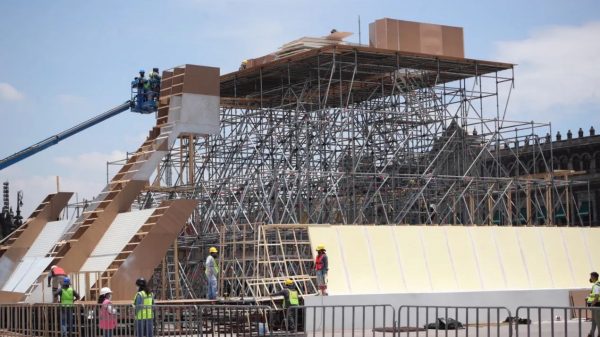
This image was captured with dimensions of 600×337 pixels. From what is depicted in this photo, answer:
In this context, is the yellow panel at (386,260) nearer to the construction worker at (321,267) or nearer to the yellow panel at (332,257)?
the yellow panel at (332,257)

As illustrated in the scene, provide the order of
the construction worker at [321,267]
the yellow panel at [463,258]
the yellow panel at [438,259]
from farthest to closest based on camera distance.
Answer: the yellow panel at [463,258] < the yellow panel at [438,259] < the construction worker at [321,267]

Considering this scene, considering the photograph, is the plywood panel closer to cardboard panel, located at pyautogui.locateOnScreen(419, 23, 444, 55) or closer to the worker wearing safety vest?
cardboard panel, located at pyautogui.locateOnScreen(419, 23, 444, 55)

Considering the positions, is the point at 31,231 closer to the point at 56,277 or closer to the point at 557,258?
the point at 56,277

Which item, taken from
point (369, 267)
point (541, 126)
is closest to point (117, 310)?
point (369, 267)

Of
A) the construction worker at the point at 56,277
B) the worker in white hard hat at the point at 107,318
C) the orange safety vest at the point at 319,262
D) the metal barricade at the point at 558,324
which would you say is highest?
the orange safety vest at the point at 319,262

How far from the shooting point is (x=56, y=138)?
5306 cm

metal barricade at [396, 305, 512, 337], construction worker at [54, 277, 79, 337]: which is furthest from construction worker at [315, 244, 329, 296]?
construction worker at [54, 277, 79, 337]

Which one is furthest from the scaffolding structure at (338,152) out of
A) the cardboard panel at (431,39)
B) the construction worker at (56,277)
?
the construction worker at (56,277)

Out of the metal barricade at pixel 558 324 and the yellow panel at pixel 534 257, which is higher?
the yellow panel at pixel 534 257

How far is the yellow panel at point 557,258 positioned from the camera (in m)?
39.9

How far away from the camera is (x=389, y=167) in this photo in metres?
49.0

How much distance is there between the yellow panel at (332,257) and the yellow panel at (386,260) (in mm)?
1329

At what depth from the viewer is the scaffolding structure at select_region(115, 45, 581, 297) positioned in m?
43.8

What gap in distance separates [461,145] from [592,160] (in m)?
47.4
